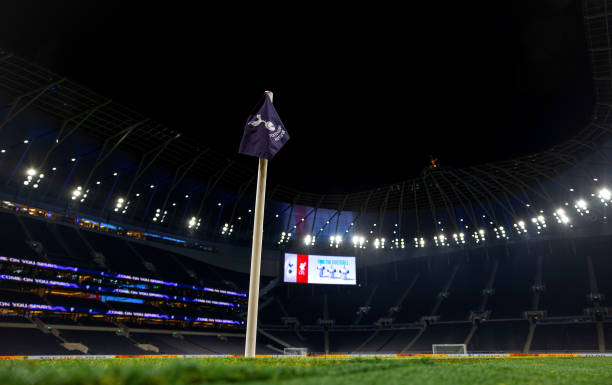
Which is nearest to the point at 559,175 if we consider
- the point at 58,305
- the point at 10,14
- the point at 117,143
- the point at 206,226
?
the point at 206,226

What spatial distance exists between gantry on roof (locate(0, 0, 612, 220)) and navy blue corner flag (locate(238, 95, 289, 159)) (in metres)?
26.3

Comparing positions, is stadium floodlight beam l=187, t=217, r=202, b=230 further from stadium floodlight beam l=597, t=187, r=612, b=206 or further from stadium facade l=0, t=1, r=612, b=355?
stadium floodlight beam l=597, t=187, r=612, b=206

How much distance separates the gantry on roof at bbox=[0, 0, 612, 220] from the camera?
3094 centimetres

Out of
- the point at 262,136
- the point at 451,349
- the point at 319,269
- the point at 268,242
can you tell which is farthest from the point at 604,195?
the point at 262,136

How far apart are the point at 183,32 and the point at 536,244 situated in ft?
191

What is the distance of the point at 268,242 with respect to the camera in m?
63.0

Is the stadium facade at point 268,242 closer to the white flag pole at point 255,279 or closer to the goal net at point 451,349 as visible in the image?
the goal net at point 451,349

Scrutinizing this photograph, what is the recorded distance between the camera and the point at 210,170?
49750 mm

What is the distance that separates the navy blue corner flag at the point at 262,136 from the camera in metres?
13.5

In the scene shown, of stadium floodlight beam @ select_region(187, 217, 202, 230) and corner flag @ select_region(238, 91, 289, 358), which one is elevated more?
stadium floodlight beam @ select_region(187, 217, 202, 230)

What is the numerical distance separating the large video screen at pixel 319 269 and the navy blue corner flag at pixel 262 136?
1585 inches

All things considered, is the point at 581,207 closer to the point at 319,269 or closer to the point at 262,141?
the point at 319,269

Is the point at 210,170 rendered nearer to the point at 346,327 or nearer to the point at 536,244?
the point at 346,327

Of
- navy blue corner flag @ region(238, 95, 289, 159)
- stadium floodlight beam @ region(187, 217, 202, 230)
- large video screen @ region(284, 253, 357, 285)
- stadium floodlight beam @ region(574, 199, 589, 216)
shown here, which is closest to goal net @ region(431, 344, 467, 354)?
large video screen @ region(284, 253, 357, 285)
